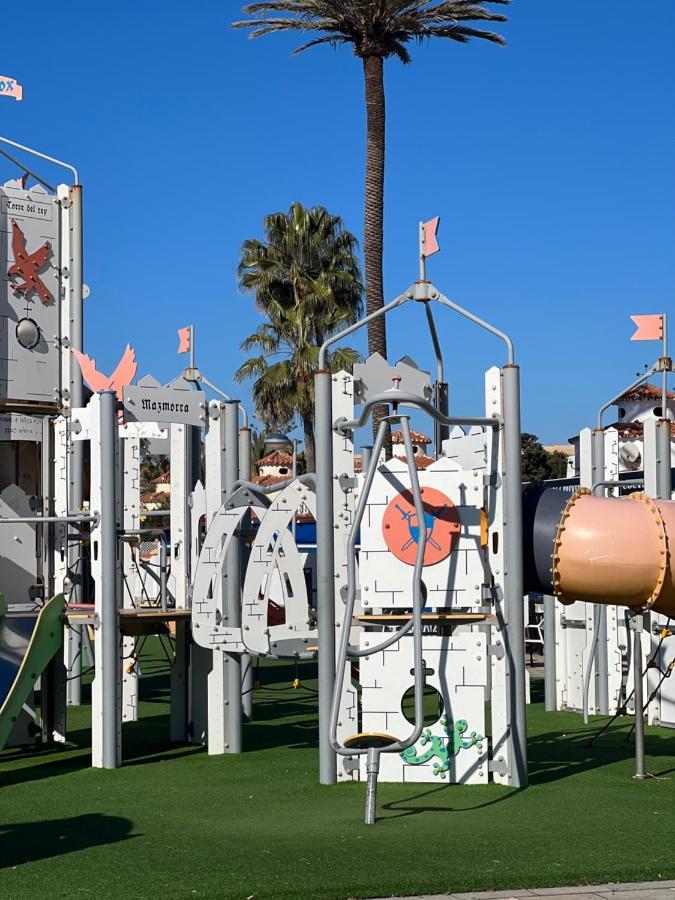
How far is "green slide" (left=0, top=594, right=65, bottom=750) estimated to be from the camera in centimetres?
1036

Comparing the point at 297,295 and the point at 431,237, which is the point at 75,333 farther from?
the point at 297,295

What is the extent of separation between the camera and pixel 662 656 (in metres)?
13.0

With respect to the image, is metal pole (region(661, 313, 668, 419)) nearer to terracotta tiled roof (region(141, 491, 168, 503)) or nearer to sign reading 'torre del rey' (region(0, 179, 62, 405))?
sign reading 'torre del rey' (region(0, 179, 62, 405))

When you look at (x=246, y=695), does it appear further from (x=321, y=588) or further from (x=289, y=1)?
(x=289, y=1)

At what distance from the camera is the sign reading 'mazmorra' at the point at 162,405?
456 inches

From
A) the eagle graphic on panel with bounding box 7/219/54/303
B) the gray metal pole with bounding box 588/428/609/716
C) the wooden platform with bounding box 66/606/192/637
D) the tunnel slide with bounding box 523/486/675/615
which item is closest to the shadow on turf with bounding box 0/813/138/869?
the wooden platform with bounding box 66/606/192/637

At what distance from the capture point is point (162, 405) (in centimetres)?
1185

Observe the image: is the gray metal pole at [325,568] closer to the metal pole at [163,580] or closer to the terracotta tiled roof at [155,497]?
the metal pole at [163,580]

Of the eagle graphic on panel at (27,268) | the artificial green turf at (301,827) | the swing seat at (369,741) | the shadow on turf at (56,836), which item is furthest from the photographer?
the eagle graphic on panel at (27,268)

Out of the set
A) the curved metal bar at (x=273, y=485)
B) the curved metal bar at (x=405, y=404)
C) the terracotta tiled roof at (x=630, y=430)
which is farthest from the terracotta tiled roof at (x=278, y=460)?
the curved metal bar at (x=405, y=404)

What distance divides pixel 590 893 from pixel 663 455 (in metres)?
7.43

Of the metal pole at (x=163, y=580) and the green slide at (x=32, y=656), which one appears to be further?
the metal pole at (x=163, y=580)

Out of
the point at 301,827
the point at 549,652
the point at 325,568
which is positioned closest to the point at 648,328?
the point at 549,652

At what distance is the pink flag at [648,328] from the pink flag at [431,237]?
3.89 meters
